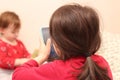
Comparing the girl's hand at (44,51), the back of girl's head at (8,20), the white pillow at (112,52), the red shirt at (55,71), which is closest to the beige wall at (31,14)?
the back of girl's head at (8,20)

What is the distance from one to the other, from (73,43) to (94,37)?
7cm

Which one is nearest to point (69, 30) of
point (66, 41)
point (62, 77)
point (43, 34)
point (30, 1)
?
point (66, 41)

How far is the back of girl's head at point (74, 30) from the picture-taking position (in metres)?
0.72

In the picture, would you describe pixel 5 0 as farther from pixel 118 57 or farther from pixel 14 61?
pixel 118 57

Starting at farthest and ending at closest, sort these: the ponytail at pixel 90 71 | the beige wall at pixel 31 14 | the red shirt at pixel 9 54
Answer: the beige wall at pixel 31 14
the red shirt at pixel 9 54
the ponytail at pixel 90 71

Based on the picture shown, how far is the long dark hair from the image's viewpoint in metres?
0.71

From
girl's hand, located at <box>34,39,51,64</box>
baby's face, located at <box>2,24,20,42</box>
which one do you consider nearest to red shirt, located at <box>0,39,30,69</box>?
baby's face, located at <box>2,24,20,42</box>

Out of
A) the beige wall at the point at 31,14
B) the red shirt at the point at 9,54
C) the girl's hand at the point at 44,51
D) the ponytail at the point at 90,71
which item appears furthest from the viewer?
the beige wall at the point at 31,14

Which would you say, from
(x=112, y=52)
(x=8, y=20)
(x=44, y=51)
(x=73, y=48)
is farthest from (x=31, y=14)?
(x=73, y=48)

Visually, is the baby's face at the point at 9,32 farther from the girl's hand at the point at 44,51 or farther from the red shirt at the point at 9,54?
the girl's hand at the point at 44,51

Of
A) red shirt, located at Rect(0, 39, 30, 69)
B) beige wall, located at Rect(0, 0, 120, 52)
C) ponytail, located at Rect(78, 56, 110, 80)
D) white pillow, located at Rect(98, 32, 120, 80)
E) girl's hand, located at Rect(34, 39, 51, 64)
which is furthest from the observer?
beige wall, located at Rect(0, 0, 120, 52)

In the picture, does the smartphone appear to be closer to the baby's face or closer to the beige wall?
the baby's face

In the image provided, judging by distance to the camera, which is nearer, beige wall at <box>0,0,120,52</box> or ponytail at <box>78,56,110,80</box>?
ponytail at <box>78,56,110,80</box>

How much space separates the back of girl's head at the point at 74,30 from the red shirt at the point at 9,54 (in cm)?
57
